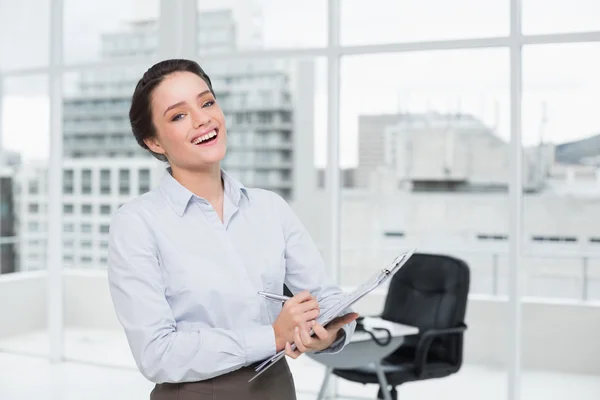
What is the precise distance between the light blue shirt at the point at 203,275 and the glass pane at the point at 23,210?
4556 mm

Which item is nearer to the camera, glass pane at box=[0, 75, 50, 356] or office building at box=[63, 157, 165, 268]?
glass pane at box=[0, 75, 50, 356]

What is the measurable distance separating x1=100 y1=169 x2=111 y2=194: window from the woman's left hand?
41.2ft


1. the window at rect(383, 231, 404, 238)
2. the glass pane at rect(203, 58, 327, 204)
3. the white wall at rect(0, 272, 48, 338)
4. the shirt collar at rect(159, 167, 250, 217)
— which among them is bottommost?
the white wall at rect(0, 272, 48, 338)

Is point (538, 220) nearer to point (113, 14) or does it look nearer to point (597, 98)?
point (597, 98)

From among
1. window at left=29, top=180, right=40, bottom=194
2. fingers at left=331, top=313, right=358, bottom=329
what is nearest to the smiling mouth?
fingers at left=331, top=313, right=358, bottom=329

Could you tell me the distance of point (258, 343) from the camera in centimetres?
128

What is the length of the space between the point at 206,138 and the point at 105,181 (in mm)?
13922

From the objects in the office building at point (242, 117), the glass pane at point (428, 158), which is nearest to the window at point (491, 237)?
the glass pane at point (428, 158)

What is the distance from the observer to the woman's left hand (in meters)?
1.26

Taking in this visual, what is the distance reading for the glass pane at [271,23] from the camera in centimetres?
944

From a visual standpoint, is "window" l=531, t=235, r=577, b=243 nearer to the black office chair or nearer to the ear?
the black office chair

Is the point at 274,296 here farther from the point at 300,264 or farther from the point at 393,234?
the point at 393,234

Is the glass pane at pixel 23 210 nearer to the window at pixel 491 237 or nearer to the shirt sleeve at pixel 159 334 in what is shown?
the shirt sleeve at pixel 159 334

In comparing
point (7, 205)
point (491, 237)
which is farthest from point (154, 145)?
point (491, 237)
